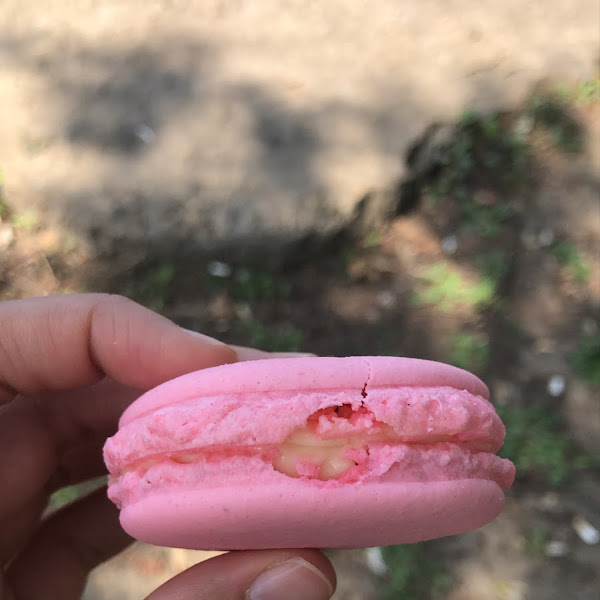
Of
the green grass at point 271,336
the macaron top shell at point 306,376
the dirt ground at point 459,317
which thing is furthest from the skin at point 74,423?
the green grass at point 271,336

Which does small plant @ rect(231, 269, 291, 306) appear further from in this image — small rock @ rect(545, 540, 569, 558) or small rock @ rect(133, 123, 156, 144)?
small rock @ rect(545, 540, 569, 558)

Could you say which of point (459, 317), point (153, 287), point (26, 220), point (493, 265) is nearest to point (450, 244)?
point (493, 265)

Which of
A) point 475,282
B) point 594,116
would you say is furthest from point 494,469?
point 594,116

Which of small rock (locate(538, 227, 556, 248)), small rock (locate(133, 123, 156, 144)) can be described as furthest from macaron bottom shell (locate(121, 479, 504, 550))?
small rock (locate(133, 123, 156, 144))

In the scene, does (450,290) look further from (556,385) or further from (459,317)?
(556,385)

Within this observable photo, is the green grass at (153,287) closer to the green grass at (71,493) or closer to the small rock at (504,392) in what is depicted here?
the green grass at (71,493)

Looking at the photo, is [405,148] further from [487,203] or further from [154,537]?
[154,537]
